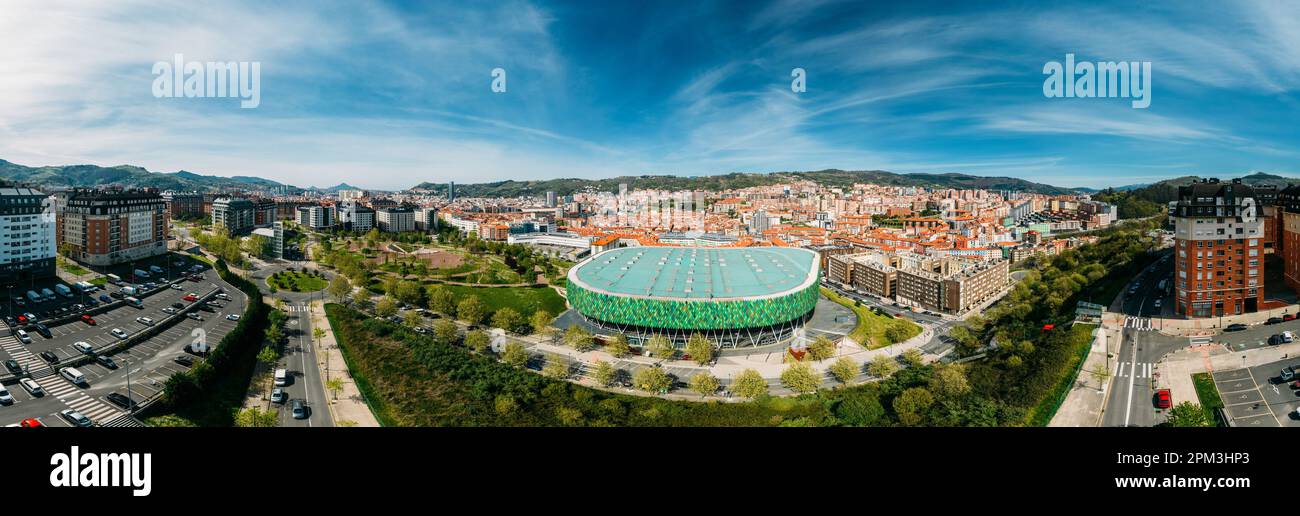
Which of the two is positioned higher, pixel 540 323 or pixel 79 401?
pixel 540 323

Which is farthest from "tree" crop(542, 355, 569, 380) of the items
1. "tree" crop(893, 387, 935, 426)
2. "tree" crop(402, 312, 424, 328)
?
"tree" crop(893, 387, 935, 426)

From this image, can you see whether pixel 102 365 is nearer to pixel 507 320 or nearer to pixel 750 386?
pixel 507 320

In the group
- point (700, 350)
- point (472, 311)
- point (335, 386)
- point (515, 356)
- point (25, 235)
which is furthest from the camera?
point (472, 311)

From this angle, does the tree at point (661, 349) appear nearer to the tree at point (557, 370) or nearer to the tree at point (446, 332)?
the tree at point (557, 370)

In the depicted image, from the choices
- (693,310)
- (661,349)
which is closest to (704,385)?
(661,349)

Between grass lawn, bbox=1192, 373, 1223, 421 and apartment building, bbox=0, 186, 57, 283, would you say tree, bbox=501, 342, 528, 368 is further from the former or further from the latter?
grass lawn, bbox=1192, 373, 1223, 421

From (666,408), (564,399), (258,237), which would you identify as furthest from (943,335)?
(258,237)
